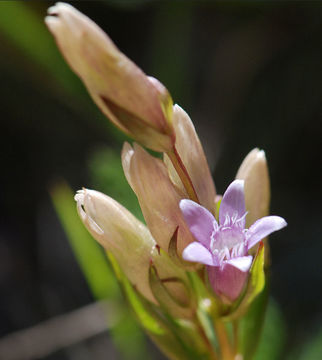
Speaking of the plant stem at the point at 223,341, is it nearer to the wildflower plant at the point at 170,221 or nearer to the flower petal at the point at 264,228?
A: the wildflower plant at the point at 170,221

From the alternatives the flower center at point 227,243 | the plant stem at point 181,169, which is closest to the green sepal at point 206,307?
the flower center at point 227,243

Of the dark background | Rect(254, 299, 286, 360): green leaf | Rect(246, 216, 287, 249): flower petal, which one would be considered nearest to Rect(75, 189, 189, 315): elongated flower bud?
Rect(246, 216, 287, 249): flower petal

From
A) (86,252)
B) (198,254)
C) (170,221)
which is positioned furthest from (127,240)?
(86,252)

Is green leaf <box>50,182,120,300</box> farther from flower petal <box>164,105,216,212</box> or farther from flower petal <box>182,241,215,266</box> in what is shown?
flower petal <box>182,241,215,266</box>

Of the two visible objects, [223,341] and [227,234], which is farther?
[223,341]

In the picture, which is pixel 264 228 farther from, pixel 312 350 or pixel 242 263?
pixel 312 350

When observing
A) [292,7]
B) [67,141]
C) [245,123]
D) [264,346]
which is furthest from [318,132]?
[67,141]
